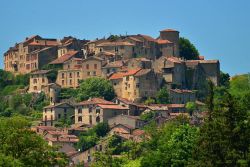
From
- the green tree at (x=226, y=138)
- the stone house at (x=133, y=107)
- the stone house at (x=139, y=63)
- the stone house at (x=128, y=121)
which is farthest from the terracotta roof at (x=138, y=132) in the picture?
the green tree at (x=226, y=138)

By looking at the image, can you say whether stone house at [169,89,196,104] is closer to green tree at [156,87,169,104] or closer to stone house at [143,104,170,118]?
green tree at [156,87,169,104]

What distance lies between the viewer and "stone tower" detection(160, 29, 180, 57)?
443 ft

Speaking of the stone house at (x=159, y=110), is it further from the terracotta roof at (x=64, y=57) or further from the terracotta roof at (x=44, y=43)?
the terracotta roof at (x=44, y=43)

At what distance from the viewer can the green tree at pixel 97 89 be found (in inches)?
4916

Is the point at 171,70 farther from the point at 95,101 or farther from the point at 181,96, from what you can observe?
the point at 95,101

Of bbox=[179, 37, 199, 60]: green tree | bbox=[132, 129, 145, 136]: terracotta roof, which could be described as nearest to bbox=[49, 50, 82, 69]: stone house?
bbox=[179, 37, 199, 60]: green tree

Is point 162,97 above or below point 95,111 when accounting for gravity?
above

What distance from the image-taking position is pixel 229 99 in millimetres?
58094

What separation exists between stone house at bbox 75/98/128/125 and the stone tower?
16.6 m

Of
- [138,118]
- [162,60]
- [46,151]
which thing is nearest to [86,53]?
[162,60]

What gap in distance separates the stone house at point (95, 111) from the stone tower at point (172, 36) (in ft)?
54.5

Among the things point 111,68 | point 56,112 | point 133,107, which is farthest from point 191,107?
point 56,112

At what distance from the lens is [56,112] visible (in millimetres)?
122375

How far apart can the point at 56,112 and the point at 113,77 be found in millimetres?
8220
